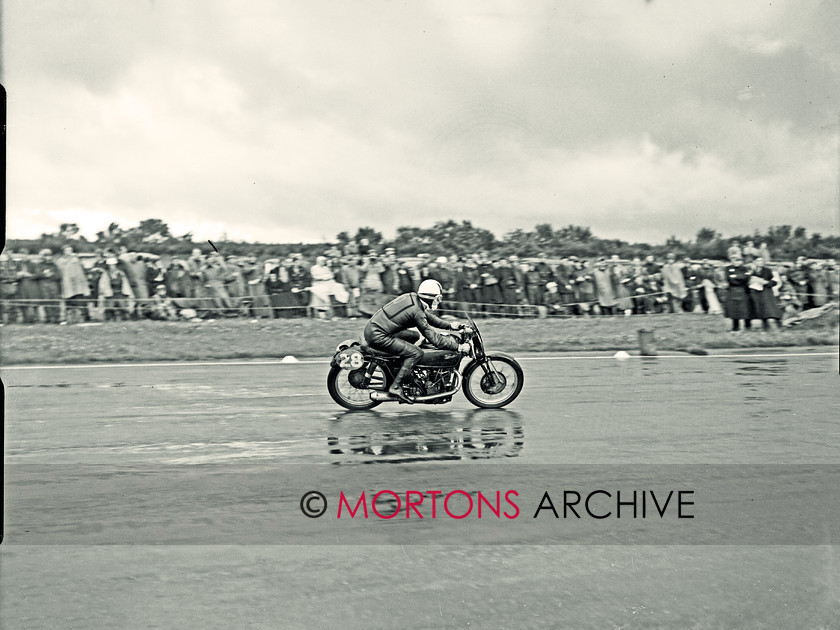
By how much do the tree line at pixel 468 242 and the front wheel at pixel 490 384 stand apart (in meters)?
1.25

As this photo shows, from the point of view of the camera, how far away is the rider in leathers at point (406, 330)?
7.66 meters

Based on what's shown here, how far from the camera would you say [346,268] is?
692 centimetres

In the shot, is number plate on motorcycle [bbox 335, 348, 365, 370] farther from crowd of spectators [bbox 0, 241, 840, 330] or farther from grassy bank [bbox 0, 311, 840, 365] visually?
crowd of spectators [bbox 0, 241, 840, 330]

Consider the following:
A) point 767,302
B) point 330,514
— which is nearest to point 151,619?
point 330,514

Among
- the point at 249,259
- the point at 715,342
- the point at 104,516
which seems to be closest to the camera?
the point at 104,516

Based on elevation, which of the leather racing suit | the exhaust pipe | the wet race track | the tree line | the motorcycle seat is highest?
the tree line

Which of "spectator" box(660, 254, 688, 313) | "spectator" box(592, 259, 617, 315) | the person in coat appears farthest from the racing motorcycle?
the person in coat

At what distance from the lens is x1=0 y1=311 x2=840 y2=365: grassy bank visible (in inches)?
358

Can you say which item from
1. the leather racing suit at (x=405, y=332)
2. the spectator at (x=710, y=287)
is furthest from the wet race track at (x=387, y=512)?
the spectator at (x=710, y=287)

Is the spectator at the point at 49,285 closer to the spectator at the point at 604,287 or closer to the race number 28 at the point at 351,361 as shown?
the race number 28 at the point at 351,361

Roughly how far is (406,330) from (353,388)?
0.70 m

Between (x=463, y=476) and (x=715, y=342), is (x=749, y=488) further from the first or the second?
(x=715, y=342)

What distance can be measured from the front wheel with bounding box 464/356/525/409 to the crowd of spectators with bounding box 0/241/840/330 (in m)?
0.44

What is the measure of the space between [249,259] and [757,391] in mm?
5202
